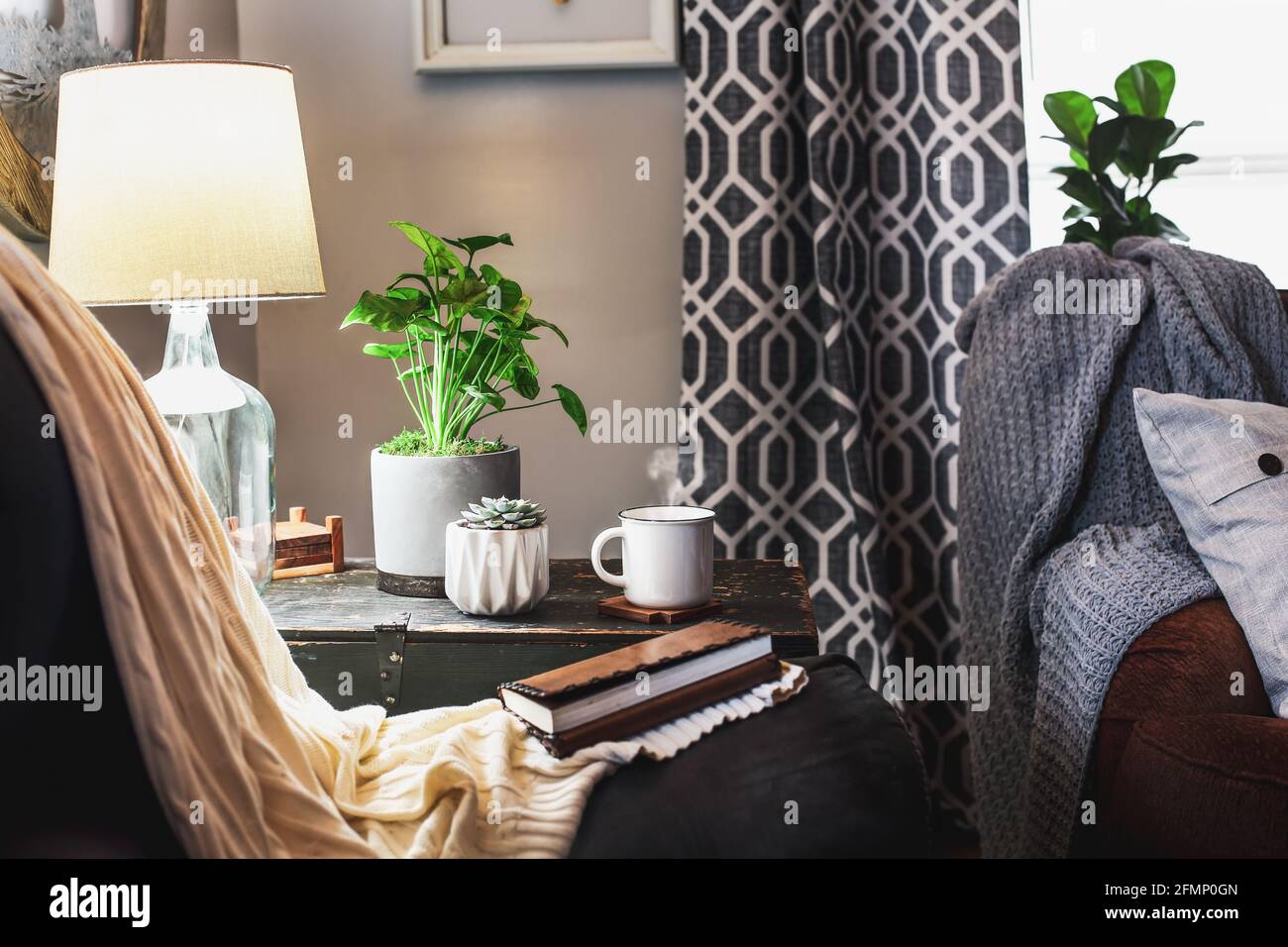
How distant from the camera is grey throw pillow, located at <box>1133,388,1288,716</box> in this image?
110cm

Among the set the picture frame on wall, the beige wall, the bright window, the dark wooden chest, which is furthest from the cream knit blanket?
the bright window

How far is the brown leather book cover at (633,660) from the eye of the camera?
2.54ft

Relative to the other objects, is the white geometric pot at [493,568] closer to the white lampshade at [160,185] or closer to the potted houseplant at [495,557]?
the potted houseplant at [495,557]

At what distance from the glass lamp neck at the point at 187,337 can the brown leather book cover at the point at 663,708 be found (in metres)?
0.71

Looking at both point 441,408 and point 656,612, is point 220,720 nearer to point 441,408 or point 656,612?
point 656,612

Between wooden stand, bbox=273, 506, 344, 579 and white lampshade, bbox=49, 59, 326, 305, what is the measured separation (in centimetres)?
37

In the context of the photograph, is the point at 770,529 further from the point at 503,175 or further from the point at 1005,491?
the point at 503,175

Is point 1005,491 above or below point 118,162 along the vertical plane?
below

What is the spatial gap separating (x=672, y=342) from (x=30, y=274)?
57.2 inches

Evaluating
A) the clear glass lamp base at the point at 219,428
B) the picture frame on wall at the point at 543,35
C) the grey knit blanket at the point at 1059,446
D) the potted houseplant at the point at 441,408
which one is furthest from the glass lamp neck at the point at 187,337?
the grey knit blanket at the point at 1059,446

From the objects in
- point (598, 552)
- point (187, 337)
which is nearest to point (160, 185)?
point (187, 337)

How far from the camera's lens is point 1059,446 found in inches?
54.0
